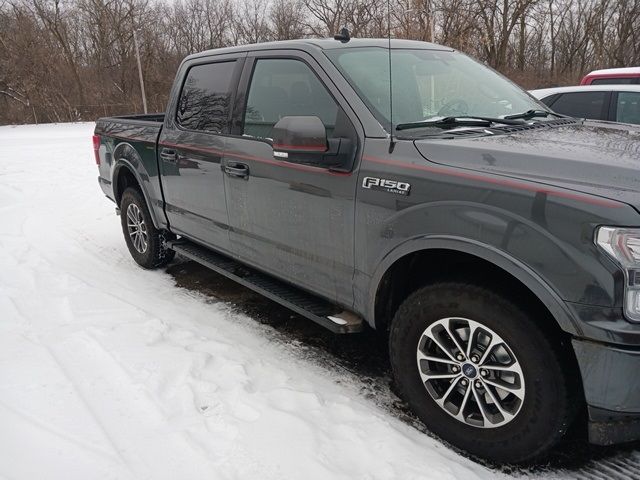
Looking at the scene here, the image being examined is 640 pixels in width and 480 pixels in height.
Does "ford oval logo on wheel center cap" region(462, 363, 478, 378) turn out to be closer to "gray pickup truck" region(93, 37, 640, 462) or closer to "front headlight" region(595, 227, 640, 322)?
"gray pickup truck" region(93, 37, 640, 462)

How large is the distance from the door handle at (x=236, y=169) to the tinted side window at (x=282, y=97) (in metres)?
0.23

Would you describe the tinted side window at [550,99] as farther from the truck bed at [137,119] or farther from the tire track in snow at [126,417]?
the tire track in snow at [126,417]

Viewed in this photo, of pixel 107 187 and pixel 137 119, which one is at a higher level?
pixel 137 119

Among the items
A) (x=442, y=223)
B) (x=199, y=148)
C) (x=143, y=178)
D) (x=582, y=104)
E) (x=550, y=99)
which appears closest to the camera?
(x=442, y=223)

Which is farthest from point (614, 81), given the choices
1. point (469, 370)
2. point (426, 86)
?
point (469, 370)

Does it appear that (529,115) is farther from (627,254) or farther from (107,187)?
(107,187)

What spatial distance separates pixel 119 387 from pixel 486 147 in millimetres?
2452

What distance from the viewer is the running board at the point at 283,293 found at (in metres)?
3.06

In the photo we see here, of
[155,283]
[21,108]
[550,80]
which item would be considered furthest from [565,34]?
[155,283]

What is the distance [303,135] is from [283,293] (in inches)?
49.3

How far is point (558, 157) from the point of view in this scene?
222cm

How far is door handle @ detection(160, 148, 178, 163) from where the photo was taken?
4.36m

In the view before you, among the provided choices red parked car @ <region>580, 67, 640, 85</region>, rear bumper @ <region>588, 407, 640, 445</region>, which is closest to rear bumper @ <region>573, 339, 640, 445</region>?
rear bumper @ <region>588, 407, 640, 445</region>

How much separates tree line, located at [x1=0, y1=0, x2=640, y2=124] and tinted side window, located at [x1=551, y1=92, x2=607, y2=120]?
2573 centimetres
